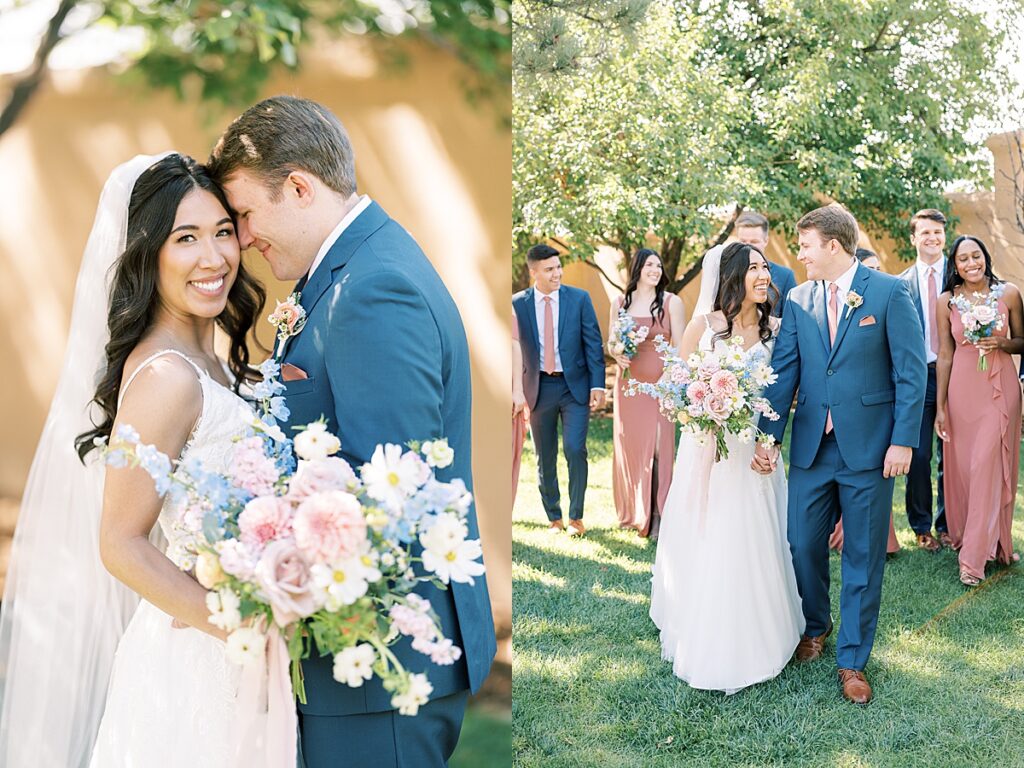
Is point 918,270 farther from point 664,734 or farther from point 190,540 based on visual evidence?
point 190,540

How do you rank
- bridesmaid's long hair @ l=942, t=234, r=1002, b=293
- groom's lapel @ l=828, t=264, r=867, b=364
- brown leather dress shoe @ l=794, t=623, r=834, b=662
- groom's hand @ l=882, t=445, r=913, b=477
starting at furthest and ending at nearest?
1. bridesmaid's long hair @ l=942, t=234, r=1002, b=293
2. brown leather dress shoe @ l=794, t=623, r=834, b=662
3. groom's lapel @ l=828, t=264, r=867, b=364
4. groom's hand @ l=882, t=445, r=913, b=477

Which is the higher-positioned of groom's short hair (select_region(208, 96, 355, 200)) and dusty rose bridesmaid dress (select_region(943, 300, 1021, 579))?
groom's short hair (select_region(208, 96, 355, 200))

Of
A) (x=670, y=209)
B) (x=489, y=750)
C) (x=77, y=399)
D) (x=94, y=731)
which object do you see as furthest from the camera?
(x=670, y=209)

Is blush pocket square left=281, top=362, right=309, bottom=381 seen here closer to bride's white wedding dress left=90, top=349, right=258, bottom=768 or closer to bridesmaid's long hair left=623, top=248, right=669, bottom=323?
bride's white wedding dress left=90, top=349, right=258, bottom=768

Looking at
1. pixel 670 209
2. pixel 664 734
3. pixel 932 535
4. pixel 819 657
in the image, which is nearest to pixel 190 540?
pixel 664 734

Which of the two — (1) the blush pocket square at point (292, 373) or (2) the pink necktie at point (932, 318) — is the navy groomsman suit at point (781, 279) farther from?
(1) the blush pocket square at point (292, 373)

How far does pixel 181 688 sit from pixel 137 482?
50cm

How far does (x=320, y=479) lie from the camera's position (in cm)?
155

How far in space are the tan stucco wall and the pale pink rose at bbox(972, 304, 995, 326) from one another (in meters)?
3.24

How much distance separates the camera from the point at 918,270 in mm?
6258

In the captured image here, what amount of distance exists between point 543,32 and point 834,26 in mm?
3690

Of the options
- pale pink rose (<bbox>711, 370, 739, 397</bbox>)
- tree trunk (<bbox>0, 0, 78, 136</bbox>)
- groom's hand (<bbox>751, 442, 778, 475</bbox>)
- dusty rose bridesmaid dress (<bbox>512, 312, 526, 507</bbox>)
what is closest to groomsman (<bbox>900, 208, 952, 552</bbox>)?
groom's hand (<bbox>751, 442, 778, 475</bbox>)

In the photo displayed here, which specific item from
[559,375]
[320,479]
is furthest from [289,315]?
[559,375]

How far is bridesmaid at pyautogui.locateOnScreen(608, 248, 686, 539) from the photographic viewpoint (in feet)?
19.0
